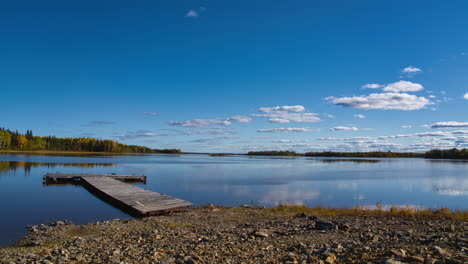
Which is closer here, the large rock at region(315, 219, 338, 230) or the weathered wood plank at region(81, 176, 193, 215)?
the large rock at region(315, 219, 338, 230)

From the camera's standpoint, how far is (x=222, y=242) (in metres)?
10.6

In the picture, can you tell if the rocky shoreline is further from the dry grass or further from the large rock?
the dry grass

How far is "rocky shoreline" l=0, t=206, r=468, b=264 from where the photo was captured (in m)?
8.38

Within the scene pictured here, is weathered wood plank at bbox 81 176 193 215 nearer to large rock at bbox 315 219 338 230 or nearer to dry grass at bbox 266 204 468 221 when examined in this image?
dry grass at bbox 266 204 468 221

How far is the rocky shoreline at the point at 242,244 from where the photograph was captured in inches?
330

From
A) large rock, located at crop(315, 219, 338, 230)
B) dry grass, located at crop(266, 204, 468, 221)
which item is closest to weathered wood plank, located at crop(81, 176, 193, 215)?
dry grass, located at crop(266, 204, 468, 221)

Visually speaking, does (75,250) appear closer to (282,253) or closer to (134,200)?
(282,253)

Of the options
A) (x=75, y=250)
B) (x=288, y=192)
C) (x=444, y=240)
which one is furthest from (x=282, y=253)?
(x=288, y=192)

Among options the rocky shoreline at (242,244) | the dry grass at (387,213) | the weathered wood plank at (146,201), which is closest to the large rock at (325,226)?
the rocky shoreline at (242,244)

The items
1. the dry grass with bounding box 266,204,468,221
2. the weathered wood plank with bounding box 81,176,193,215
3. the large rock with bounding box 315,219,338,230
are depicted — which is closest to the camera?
the large rock with bounding box 315,219,338,230

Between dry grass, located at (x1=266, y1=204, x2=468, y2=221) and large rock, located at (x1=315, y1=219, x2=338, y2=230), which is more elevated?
large rock, located at (x1=315, y1=219, x2=338, y2=230)

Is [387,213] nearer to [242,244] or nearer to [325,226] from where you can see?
[325,226]

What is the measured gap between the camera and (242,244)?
402 inches

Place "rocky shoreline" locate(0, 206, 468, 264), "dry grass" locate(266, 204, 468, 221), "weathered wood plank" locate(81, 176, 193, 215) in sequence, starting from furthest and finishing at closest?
"weathered wood plank" locate(81, 176, 193, 215)
"dry grass" locate(266, 204, 468, 221)
"rocky shoreline" locate(0, 206, 468, 264)
